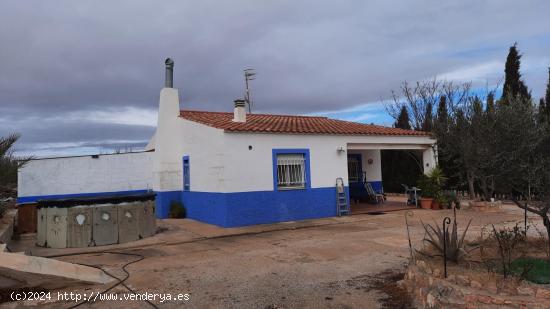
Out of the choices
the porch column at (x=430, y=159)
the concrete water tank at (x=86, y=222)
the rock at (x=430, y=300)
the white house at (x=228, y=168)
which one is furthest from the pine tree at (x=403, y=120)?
the rock at (x=430, y=300)

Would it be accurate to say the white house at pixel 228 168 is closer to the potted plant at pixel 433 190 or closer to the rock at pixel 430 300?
the potted plant at pixel 433 190

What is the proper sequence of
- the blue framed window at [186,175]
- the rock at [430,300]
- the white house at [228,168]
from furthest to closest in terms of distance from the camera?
the blue framed window at [186,175], the white house at [228,168], the rock at [430,300]

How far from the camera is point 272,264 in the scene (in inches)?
324

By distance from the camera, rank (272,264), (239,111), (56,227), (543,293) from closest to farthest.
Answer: (543,293) < (272,264) < (56,227) < (239,111)

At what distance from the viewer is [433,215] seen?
15.0 metres

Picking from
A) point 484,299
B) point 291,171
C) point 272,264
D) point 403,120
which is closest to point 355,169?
point 291,171

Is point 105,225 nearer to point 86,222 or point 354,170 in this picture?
point 86,222

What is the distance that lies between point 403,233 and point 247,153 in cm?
535

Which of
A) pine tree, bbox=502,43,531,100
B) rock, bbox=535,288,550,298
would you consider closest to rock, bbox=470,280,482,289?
rock, bbox=535,288,550,298

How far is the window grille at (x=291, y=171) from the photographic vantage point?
47.2ft

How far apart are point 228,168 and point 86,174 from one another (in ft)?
29.6

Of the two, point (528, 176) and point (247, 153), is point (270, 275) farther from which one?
point (247, 153)

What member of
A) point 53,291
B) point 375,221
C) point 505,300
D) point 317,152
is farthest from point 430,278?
point 317,152

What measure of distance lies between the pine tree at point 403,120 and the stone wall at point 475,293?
27847mm
